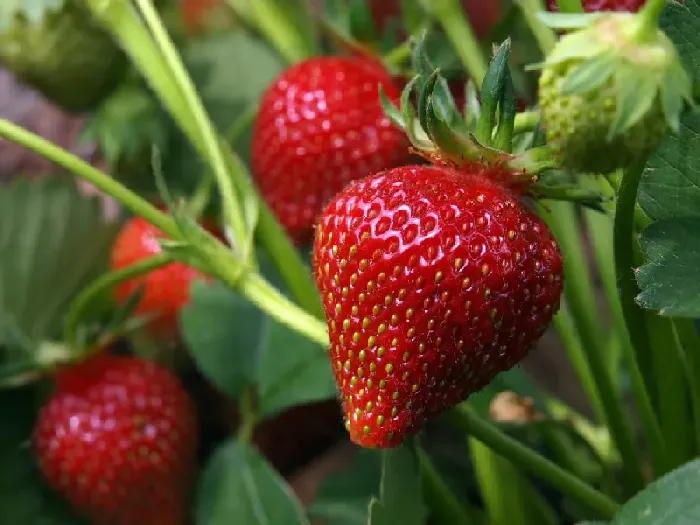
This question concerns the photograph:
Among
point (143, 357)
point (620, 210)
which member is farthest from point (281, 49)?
point (620, 210)

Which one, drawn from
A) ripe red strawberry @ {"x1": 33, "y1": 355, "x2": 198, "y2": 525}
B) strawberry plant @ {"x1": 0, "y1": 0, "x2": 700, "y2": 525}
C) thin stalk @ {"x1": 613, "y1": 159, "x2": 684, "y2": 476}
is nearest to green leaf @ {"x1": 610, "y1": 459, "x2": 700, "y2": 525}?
strawberry plant @ {"x1": 0, "y1": 0, "x2": 700, "y2": 525}

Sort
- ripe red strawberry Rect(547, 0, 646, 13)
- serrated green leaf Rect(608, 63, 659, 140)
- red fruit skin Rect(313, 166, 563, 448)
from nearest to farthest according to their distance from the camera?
serrated green leaf Rect(608, 63, 659, 140), red fruit skin Rect(313, 166, 563, 448), ripe red strawberry Rect(547, 0, 646, 13)

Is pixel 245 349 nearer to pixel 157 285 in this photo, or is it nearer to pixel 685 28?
pixel 157 285

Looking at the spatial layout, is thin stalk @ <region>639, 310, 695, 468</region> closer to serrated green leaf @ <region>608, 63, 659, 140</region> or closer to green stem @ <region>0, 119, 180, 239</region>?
serrated green leaf @ <region>608, 63, 659, 140</region>

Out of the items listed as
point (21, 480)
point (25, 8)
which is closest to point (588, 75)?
point (25, 8)

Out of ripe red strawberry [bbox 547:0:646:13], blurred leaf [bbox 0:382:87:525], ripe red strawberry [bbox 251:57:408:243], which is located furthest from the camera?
blurred leaf [bbox 0:382:87:525]

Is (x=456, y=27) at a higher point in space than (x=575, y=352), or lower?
higher

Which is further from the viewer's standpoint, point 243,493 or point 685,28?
point 243,493
